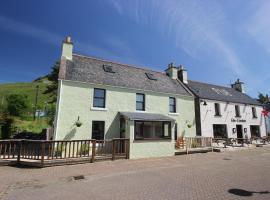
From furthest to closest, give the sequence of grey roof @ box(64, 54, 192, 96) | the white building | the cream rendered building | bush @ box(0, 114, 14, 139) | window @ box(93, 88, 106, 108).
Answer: the white building → bush @ box(0, 114, 14, 139) → grey roof @ box(64, 54, 192, 96) → window @ box(93, 88, 106, 108) → the cream rendered building

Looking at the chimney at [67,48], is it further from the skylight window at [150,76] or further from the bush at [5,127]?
the bush at [5,127]

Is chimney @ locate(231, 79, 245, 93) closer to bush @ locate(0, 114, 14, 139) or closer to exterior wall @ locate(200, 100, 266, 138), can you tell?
exterior wall @ locate(200, 100, 266, 138)

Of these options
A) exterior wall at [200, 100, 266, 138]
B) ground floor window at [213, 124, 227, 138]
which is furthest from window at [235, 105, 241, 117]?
ground floor window at [213, 124, 227, 138]

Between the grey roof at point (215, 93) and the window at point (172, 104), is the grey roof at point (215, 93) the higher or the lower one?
the higher one

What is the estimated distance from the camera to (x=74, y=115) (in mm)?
14242

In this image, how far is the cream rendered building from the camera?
1411cm

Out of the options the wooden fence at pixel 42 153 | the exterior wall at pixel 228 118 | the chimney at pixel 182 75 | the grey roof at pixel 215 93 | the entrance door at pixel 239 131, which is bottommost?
the wooden fence at pixel 42 153

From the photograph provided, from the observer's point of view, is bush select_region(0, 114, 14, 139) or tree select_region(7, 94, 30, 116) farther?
tree select_region(7, 94, 30, 116)

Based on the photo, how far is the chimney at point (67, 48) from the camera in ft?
54.5

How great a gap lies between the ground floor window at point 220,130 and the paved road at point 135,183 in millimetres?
12034

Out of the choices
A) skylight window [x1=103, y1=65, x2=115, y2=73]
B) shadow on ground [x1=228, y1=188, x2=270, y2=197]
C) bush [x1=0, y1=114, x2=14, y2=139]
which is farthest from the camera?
bush [x1=0, y1=114, x2=14, y2=139]

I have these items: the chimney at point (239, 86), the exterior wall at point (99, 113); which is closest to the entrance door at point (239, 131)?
the chimney at point (239, 86)

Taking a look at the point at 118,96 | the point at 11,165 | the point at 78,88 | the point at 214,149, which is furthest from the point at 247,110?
the point at 11,165

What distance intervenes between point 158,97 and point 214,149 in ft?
24.0
